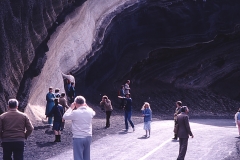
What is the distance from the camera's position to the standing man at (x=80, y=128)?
30.5 feet

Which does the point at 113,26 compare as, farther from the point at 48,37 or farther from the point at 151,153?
the point at 151,153

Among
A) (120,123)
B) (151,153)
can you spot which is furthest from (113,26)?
(151,153)

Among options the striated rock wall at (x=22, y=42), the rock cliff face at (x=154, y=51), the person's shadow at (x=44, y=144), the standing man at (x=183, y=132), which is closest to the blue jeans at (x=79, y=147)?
the standing man at (x=183, y=132)

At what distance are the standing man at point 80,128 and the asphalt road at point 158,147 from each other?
4923 millimetres

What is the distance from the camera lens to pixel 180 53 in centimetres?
4284

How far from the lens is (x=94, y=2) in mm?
36844

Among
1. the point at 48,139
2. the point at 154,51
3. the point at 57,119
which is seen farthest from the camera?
the point at 154,51

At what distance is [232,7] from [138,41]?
945 centimetres

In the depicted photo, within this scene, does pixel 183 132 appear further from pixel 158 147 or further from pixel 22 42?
pixel 22 42

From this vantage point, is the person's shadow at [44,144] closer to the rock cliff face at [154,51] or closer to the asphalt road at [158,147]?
the asphalt road at [158,147]

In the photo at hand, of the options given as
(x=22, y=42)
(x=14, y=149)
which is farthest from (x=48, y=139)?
(x=14, y=149)

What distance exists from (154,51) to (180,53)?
2.73 metres

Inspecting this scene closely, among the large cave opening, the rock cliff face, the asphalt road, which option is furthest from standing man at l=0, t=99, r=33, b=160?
the large cave opening

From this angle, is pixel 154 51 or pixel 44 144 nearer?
pixel 44 144
